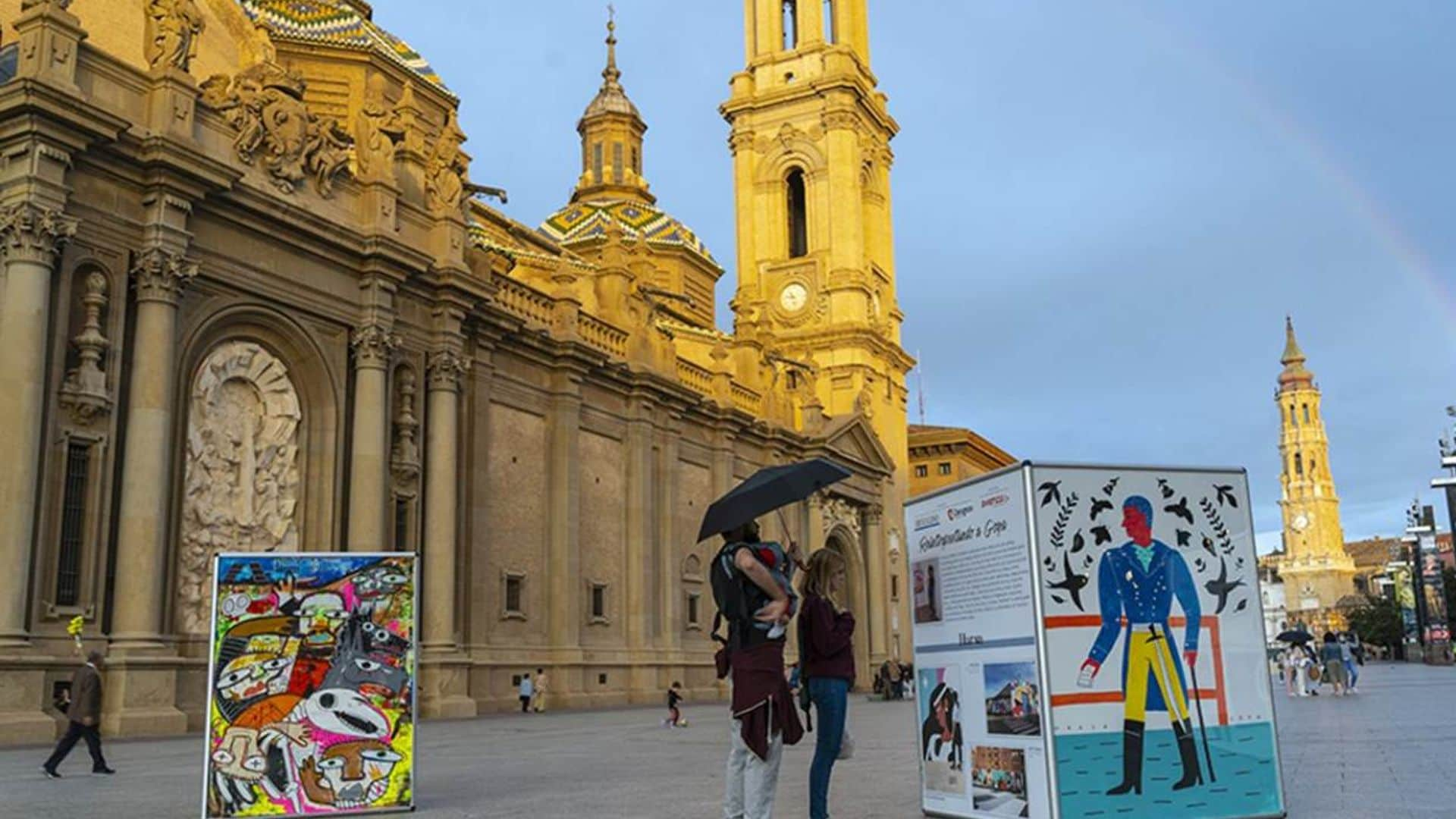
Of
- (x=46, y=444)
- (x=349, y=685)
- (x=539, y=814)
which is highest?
(x=46, y=444)

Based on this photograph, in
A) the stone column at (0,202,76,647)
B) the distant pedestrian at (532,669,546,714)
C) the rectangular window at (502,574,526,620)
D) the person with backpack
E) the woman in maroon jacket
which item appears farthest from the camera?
the rectangular window at (502,574,526,620)

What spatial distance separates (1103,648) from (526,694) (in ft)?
79.2

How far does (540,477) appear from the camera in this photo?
34.6 m

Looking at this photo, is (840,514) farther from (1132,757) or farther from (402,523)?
(1132,757)

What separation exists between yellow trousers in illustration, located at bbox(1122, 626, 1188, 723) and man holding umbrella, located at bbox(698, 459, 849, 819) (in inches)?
96.6

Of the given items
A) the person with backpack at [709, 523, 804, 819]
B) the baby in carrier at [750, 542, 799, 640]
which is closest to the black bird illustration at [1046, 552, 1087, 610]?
the baby in carrier at [750, 542, 799, 640]

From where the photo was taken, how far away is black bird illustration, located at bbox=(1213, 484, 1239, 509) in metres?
9.51

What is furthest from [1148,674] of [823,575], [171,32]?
[171,32]

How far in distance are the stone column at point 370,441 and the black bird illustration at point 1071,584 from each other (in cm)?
1917

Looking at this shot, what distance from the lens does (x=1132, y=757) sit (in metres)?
8.77

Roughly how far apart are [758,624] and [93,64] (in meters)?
18.2

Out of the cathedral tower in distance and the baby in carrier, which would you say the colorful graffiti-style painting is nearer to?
the baby in carrier

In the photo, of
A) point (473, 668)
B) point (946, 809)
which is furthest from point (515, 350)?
point (946, 809)

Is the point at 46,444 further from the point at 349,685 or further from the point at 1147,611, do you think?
the point at 1147,611
